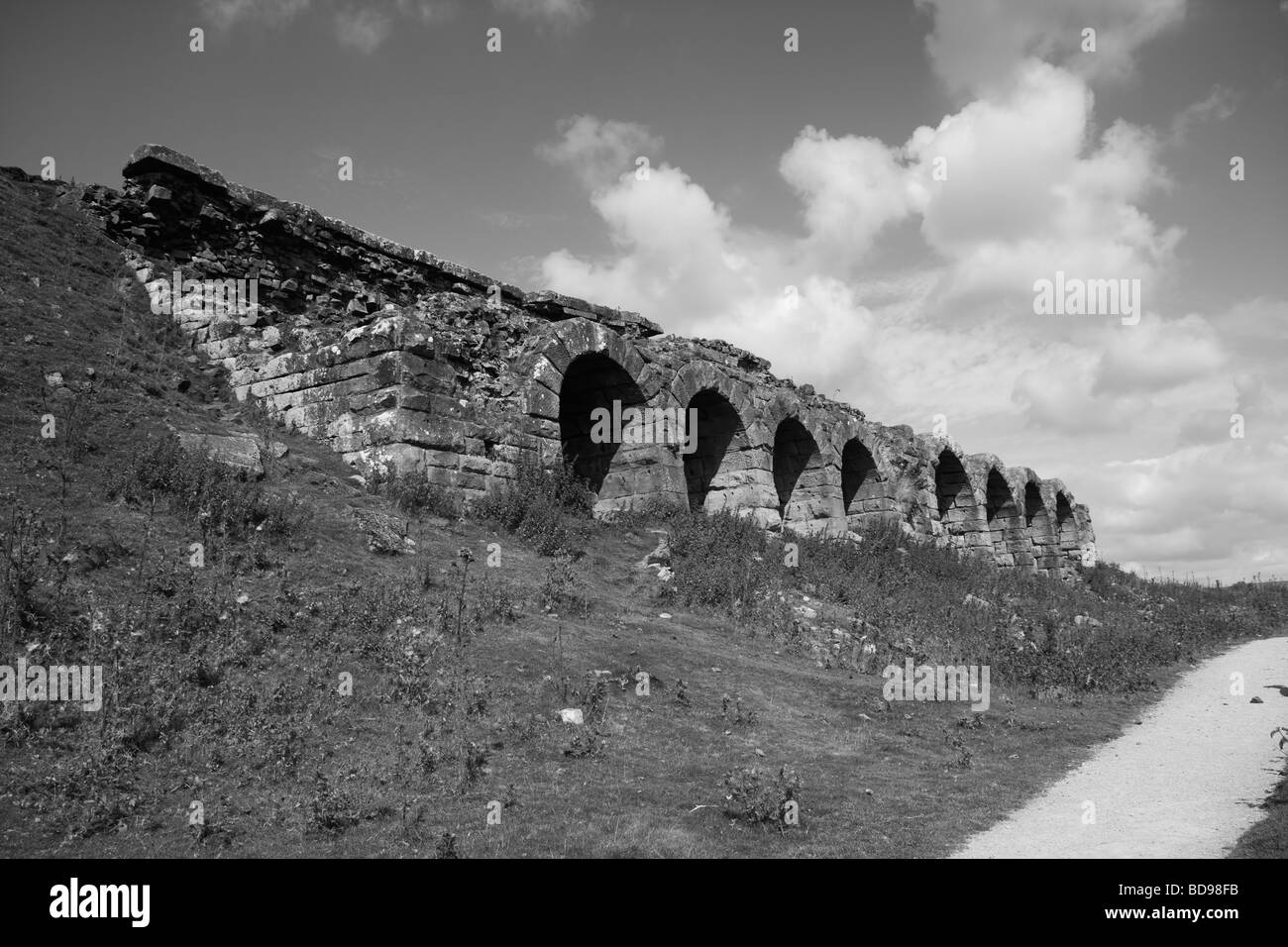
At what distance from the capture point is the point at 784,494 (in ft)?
62.5

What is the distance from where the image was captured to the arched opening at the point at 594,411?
563 inches

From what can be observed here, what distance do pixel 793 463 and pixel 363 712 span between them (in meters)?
14.4

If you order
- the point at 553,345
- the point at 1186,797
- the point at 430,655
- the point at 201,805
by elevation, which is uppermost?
the point at 553,345

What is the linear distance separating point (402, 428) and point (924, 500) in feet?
49.8

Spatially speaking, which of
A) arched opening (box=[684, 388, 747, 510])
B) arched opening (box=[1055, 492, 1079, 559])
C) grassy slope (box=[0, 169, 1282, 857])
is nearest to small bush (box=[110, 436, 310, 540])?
grassy slope (box=[0, 169, 1282, 857])

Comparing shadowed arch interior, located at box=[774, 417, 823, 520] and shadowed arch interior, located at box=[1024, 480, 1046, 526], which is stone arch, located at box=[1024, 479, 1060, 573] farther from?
shadowed arch interior, located at box=[774, 417, 823, 520]

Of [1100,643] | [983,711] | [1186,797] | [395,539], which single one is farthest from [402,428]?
[1100,643]

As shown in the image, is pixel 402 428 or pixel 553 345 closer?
pixel 402 428

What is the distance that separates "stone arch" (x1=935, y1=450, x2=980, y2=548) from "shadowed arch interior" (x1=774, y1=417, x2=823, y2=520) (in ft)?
24.6

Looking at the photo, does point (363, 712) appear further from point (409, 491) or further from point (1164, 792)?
point (1164, 792)

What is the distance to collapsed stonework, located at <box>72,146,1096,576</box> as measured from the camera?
10977mm

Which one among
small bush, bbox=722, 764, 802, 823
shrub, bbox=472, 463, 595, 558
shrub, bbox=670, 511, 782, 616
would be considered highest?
shrub, bbox=472, 463, 595, 558

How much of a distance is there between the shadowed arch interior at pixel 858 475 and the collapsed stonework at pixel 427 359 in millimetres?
2535

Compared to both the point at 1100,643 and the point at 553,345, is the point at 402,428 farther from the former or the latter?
the point at 1100,643
